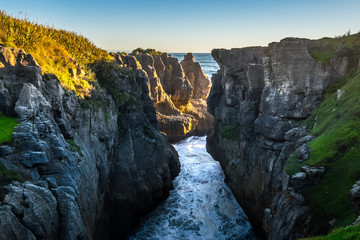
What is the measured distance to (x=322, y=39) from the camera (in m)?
24.8

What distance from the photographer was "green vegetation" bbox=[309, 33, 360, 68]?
2194cm

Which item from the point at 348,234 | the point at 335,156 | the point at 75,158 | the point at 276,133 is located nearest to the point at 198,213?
the point at 276,133

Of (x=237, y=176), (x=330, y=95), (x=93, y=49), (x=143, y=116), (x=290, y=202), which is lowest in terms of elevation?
(x=237, y=176)

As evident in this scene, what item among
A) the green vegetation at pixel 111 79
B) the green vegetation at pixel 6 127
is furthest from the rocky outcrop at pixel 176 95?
the green vegetation at pixel 6 127

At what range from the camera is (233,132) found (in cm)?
3234

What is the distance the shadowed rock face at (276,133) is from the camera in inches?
614

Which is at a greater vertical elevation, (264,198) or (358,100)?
(358,100)

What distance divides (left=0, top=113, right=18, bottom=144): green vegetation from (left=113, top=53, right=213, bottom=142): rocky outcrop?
31665mm

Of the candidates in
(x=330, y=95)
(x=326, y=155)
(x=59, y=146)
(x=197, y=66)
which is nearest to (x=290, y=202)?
(x=326, y=155)

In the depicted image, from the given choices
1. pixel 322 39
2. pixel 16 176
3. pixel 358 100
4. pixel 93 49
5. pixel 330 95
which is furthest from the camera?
pixel 93 49

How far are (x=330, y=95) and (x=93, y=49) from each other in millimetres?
22270

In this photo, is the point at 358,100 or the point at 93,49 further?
the point at 93,49

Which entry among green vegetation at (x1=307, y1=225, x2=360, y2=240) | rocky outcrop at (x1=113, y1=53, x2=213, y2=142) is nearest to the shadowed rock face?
green vegetation at (x1=307, y1=225, x2=360, y2=240)

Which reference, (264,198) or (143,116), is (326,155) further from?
(143,116)
